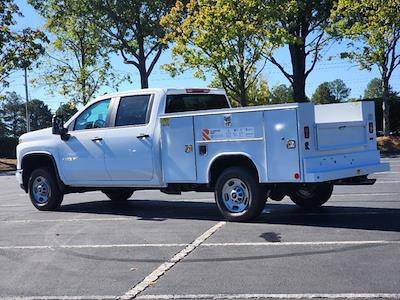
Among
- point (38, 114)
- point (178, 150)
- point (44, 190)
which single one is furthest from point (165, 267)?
point (38, 114)

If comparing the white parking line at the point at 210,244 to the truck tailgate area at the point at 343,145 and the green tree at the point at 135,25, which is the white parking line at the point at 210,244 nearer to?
the truck tailgate area at the point at 343,145

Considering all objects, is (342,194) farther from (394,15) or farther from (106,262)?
(394,15)

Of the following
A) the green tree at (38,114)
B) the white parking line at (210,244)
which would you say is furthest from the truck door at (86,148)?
the green tree at (38,114)

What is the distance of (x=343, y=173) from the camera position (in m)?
8.22

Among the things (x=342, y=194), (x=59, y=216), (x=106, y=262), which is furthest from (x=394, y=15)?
(x=106, y=262)

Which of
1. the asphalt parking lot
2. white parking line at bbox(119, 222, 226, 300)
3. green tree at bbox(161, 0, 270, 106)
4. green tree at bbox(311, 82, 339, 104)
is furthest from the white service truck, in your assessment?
green tree at bbox(311, 82, 339, 104)

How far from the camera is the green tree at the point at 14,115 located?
4259 inches

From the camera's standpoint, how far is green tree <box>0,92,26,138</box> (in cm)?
10819

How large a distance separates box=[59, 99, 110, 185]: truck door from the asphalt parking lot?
76cm

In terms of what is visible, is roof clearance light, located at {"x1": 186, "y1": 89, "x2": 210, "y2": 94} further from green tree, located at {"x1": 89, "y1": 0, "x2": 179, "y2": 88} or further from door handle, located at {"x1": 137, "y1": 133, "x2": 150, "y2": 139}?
green tree, located at {"x1": 89, "y1": 0, "x2": 179, "y2": 88}

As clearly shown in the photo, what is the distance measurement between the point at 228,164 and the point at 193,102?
179 cm

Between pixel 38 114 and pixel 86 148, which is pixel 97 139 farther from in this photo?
pixel 38 114

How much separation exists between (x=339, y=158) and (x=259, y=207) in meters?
1.40

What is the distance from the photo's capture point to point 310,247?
6734 millimetres
